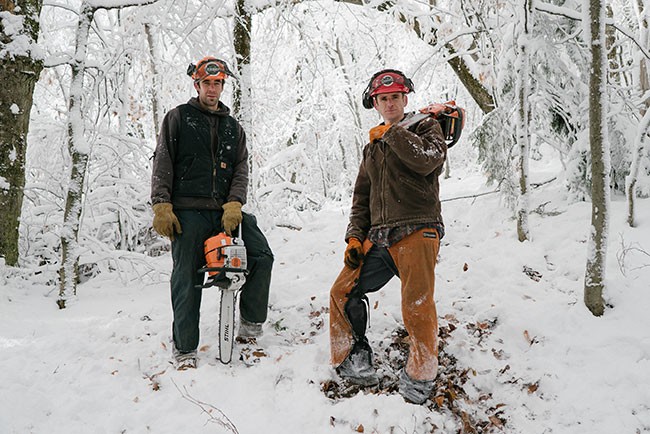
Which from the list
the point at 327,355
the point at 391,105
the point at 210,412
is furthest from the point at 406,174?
the point at 210,412

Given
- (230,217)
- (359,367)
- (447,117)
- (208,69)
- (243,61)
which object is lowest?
(359,367)

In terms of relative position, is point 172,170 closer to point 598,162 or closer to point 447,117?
point 447,117

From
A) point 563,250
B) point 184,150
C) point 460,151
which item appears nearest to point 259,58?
point 184,150

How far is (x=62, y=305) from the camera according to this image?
4207 millimetres

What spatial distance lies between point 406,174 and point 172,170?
178 centimetres

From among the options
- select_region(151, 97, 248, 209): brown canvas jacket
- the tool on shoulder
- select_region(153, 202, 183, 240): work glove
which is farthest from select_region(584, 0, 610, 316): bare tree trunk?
select_region(153, 202, 183, 240): work glove

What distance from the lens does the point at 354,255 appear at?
3324 millimetres

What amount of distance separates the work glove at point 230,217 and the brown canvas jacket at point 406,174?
103 cm

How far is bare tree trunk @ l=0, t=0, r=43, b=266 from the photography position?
412 cm

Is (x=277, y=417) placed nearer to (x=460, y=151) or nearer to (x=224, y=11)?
(x=224, y=11)

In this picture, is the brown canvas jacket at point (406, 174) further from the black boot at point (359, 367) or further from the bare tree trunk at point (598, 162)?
the bare tree trunk at point (598, 162)

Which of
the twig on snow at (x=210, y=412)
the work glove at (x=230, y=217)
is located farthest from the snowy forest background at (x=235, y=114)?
the twig on snow at (x=210, y=412)

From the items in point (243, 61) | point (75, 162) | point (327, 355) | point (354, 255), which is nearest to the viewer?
point (354, 255)

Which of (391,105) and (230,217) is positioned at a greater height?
(391,105)
